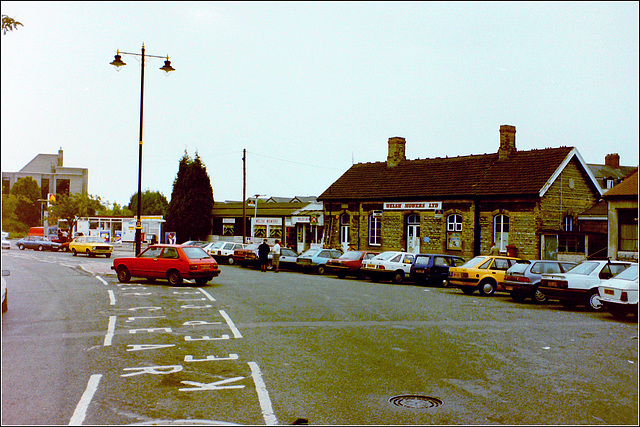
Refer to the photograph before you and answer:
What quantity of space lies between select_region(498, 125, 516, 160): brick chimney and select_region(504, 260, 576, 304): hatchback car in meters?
19.7

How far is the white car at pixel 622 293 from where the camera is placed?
13807 mm

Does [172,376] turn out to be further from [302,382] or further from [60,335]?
[60,335]

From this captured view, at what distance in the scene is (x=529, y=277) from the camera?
59.8 feet

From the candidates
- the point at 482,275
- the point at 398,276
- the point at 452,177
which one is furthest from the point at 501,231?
the point at 482,275

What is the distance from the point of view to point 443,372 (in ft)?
26.9

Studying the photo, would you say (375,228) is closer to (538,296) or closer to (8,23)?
(538,296)

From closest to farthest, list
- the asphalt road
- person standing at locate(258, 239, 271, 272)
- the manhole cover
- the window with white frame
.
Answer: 1. the asphalt road
2. the manhole cover
3. person standing at locate(258, 239, 271, 272)
4. the window with white frame

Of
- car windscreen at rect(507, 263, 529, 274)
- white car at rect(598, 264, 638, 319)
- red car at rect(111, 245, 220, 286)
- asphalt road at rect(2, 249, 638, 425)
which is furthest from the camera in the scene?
red car at rect(111, 245, 220, 286)

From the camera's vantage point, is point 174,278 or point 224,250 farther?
point 224,250

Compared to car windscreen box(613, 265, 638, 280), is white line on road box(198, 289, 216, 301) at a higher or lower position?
lower

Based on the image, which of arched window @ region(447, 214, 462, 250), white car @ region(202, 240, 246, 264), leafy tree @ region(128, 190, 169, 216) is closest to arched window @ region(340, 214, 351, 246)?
arched window @ region(447, 214, 462, 250)

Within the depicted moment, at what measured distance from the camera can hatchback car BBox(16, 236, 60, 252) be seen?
169 ft

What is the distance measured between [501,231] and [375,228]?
32.1ft

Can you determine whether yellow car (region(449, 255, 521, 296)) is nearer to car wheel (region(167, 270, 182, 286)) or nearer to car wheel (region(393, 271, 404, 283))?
car wheel (region(393, 271, 404, 283))
